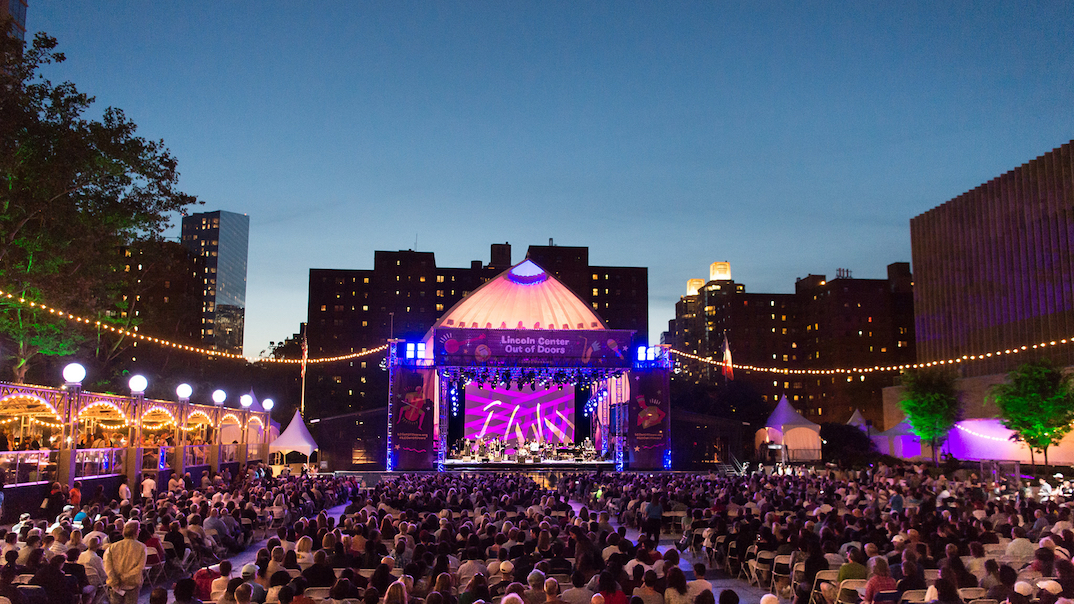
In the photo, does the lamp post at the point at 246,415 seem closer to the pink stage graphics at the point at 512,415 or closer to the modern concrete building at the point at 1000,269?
the pink stage graphics at the point at 512,415

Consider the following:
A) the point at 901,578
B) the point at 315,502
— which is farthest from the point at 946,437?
the point at 901,578

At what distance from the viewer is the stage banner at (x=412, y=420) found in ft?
112

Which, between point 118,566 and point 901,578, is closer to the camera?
point 901,578

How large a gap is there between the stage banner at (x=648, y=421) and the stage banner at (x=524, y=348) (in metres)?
1.94

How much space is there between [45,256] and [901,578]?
28322 mm

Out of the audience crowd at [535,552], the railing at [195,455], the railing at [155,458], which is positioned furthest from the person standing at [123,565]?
the railing at [195,455]

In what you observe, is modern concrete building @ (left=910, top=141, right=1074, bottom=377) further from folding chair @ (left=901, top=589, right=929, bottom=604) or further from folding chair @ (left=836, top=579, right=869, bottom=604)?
folding chair @ (left=901, top=589, right=929, bottom=604)

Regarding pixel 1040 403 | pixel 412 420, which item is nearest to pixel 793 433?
pixel 1040 403

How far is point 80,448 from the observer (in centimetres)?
1981

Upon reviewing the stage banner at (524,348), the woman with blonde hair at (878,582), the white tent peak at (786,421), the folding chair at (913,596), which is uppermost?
the stage banner at (524,348)

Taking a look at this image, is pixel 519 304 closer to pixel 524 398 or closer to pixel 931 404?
pixel 524 398

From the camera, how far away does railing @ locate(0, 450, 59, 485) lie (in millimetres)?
17375

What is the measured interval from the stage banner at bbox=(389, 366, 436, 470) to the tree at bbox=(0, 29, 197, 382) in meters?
11.7

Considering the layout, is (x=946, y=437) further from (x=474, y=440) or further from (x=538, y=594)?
(x=538, y=594)
